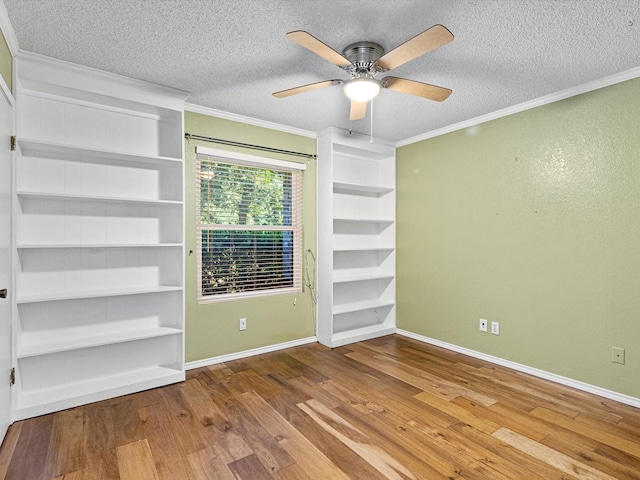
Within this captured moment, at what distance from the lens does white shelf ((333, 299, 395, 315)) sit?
13.5 feet

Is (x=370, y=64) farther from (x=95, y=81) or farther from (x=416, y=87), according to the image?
(x=95, y=81)

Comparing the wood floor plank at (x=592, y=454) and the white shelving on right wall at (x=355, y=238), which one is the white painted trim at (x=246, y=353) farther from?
the wood floor plank at (x=592, y=454)

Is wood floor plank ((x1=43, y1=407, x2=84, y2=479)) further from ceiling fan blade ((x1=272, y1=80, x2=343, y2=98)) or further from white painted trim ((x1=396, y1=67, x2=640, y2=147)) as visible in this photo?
white painted trim ((x1=396, y1=67, x2=640, y2=147))

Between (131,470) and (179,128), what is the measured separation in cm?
247

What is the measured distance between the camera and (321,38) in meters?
2.19

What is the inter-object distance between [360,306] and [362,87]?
2722 mm

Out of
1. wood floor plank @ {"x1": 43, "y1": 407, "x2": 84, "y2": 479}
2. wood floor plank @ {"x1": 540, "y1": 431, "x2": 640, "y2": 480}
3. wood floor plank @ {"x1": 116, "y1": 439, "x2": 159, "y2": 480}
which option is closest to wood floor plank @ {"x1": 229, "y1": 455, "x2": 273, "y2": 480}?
wood floor plank @ {"x1": 116, "y1": 439, "x2": 159, "y2": 480}

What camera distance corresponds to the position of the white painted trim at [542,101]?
8.58 ft

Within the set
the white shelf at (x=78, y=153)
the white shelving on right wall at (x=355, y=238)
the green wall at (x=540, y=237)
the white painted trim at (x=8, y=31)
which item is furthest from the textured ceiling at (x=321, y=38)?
the white shelving on right wall at (x=355, y=238)

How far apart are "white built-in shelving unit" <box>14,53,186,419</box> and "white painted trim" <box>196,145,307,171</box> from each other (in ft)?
1.18

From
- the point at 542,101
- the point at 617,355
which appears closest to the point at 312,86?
the point at 542,101

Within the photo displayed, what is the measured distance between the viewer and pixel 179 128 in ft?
9.93

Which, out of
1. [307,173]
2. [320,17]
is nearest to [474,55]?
[320,17]

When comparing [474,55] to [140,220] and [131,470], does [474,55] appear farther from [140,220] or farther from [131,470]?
[131,470]
